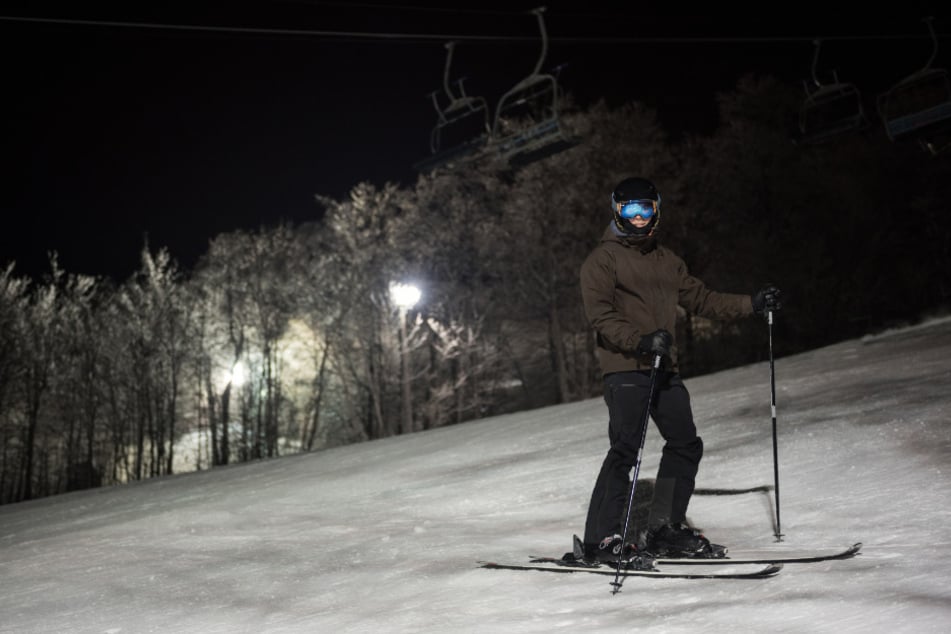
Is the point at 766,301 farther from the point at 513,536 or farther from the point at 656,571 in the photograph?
the point at 513,536

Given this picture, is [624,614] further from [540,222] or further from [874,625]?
[540,222]

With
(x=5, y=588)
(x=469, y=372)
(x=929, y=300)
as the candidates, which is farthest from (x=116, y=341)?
(x=5, y=588)

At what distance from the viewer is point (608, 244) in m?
4.97

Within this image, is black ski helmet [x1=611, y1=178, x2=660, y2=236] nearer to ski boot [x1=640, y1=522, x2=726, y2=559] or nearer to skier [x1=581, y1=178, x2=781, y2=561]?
skier [x1=581, y1=178, x2=781, y2=561]

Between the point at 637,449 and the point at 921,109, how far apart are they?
10437mm

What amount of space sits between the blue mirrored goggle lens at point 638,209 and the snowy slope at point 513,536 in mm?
1893

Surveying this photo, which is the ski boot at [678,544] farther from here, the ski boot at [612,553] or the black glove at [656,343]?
the black glove at [656,343]

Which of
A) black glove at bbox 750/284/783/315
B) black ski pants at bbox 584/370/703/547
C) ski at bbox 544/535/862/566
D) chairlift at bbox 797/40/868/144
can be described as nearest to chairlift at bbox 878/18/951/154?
chairlift at bbox 797/40/868/144

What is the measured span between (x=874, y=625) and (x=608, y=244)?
236 cm

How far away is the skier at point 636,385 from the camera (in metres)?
4.86

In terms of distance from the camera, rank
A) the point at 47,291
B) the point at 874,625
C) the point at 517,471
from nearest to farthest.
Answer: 1. the point at 874,625
2. the point at 517,471
3. the point at 47,291

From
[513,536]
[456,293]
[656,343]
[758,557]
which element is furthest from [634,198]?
[456,293]

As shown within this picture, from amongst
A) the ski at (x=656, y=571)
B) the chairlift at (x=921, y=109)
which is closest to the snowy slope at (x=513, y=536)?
the ski at (x=656, y=571)

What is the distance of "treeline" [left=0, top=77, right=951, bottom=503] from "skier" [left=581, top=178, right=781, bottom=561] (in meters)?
17.1
